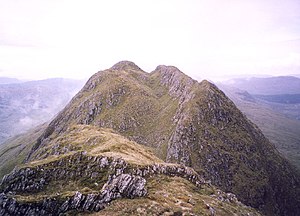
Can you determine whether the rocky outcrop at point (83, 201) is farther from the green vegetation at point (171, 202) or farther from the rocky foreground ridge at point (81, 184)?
the green vegetation at point (171, 202)

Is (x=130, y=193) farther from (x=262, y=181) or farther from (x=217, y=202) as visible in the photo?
(x=262, y=181)

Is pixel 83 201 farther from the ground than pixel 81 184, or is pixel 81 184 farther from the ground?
pixel 83 201

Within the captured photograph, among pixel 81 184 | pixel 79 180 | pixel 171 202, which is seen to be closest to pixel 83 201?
pixel 81 184

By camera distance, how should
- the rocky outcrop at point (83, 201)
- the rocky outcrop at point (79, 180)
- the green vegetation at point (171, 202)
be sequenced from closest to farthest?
the green vegetation at point (171, 202) < the rocky outcrop at point (83, 201) < the rocky outcrop at point (79, 180)

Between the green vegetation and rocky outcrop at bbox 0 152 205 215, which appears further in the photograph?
rocky outcrop at bbox 0 152 205 215

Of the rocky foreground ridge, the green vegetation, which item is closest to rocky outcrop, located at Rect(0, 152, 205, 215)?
the rocky foreground ridge

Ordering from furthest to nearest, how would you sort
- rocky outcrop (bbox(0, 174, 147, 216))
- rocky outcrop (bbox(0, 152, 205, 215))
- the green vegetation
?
rocky outcrop (bbox(0, 152, 205, 215)), rocky outcrop (bbox(0, 174, 147, 216)), the green vegetation

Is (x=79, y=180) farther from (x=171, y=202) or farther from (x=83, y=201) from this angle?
(x=171, y=202)

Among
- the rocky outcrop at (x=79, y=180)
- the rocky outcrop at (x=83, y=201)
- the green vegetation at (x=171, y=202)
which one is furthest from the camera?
the rocky outcrop at (x=79, y=180)

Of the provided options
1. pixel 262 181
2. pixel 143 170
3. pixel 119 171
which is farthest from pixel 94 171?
pixel 262 181

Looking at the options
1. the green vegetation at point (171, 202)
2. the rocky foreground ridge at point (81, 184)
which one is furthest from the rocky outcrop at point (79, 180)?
the green vegetation at point (171, 202)

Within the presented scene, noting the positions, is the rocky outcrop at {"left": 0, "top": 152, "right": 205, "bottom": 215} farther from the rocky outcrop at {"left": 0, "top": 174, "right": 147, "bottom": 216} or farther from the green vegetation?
the green vegetation
